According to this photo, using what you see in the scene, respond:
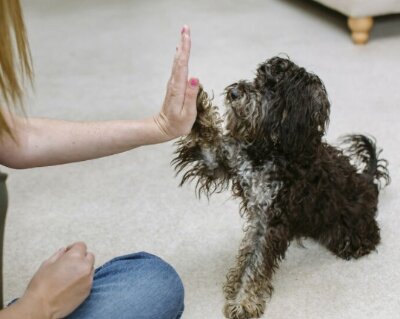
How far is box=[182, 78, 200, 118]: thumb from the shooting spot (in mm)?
1137

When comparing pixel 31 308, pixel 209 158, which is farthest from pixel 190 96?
pixel 31 308

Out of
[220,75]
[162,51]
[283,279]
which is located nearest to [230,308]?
[283,279]

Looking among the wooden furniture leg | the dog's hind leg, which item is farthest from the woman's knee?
the wooden furniture leg

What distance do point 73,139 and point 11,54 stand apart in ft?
1.04

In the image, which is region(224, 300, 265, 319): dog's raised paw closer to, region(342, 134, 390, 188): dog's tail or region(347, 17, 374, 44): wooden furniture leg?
region(342, 134, 390, 188): dog's tail

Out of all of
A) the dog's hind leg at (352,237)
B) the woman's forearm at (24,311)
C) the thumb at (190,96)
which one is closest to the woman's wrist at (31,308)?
the woman's forearm at (24,311)

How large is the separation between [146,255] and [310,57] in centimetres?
198

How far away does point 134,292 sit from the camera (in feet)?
3.54

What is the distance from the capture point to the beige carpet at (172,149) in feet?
5.18

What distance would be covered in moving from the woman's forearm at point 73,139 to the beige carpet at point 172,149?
1.69ft

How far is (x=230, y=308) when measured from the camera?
1.48m

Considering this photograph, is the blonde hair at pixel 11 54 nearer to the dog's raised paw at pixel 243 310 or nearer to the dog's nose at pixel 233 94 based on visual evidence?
the dog's nose at pixel 233 94

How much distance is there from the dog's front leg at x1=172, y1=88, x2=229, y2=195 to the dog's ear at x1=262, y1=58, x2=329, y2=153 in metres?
0.13

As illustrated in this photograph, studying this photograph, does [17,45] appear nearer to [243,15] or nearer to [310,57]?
[310,57]
